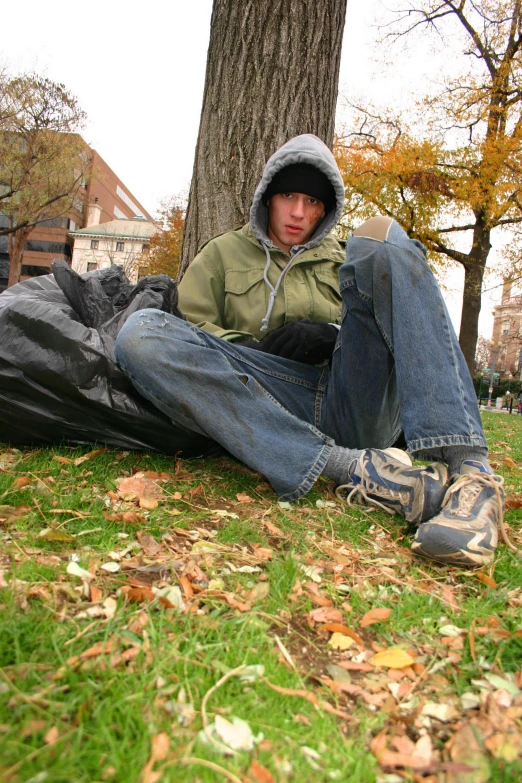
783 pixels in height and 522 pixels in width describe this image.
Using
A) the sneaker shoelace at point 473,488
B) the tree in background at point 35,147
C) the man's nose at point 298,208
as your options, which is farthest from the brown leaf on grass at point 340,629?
the tree in background at point 35,147

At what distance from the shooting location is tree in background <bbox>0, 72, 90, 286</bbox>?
79.0 ft

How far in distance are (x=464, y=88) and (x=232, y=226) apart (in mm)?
14568

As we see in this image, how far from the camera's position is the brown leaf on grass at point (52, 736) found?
0.96 metres

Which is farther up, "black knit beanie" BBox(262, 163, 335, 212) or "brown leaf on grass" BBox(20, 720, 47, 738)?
"black knit beanie" BBox(262, 163, 335, 212)

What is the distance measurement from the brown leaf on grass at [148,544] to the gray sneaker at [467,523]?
86 cm

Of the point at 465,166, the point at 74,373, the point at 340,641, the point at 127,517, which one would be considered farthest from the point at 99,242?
the point at 340,641

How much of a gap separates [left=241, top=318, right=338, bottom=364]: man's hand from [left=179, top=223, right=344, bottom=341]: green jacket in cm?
27

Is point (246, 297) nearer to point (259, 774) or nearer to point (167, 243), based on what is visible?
point (259, 774)

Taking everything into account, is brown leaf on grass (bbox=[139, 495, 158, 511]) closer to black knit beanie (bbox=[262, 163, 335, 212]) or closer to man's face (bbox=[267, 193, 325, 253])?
man's face (bbox=[267, 193, 325, 253])

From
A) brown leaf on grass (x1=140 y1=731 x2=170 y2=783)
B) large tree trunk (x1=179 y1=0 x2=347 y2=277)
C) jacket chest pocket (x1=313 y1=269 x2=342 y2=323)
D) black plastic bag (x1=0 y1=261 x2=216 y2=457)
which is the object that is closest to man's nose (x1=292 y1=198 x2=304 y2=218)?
jacket chest pocket (x1=313 y1=269 x2=342 y2=323)

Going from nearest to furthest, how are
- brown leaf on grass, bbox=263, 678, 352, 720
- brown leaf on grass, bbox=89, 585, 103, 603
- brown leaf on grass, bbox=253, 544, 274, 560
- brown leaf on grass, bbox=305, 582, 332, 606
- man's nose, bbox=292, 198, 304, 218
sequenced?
brown leaf on grass, bbox=263, 678, 352, 720, brown leaf on grass, bbox=89, 585, 103, 603, brown leaf on grass, bbox=305, 582, 332, 606, brown leaf on grass, bbox=253, 544, 274, 560, man's nose, bbox=292, 198, 304, 218

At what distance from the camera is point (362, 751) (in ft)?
3.43

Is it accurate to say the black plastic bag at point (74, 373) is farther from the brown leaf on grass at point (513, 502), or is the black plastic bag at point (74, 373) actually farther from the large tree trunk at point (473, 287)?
the large tree trunk at point (473, 287)

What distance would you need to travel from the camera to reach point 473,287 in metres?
14.2
